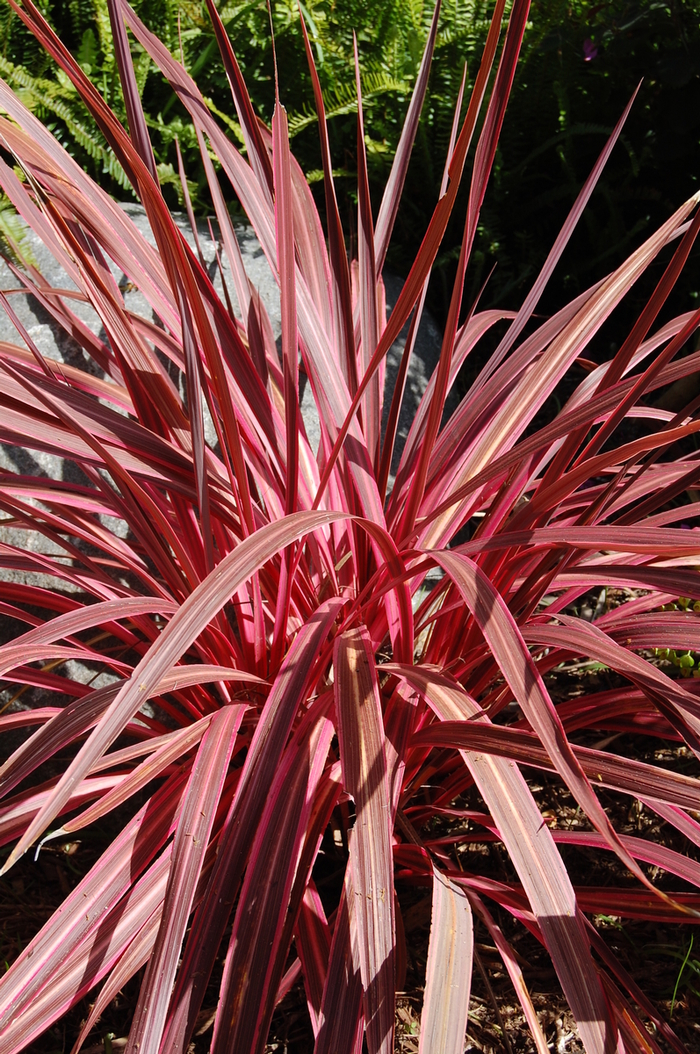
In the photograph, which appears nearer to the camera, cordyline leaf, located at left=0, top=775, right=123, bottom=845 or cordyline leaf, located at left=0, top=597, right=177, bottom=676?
cordyline leaf, located at left=0, top=597, right=177, bottom=676

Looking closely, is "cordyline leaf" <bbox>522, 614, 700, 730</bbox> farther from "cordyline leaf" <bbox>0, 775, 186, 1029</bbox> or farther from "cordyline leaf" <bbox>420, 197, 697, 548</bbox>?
"cordyline leaf" <bbox>0, 775, 186, 1029</bbox>

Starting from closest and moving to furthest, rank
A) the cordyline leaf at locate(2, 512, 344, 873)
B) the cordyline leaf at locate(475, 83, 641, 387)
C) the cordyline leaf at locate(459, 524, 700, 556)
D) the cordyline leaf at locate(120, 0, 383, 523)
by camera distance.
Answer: the cordyline leaf at locate(2, 512, 344, 873), the cordyline leaf at locate(459, 524, 700, 556), the cordyline leaf at locate(120, 0, 383, 523), the cordyline leaf at locate(475, 83, 641, 387)

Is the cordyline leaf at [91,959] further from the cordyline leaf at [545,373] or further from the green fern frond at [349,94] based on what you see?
the green fern frond at [349,94]

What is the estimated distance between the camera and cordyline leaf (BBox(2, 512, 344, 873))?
0.52 metres

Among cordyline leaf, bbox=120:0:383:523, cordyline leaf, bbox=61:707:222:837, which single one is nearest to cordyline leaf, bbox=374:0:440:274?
cordyline leaf, bbox=120:0:383:523

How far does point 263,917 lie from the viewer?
643mm

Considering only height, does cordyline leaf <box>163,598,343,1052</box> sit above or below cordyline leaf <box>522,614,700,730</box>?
below

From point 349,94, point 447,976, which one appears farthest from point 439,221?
point 349,94

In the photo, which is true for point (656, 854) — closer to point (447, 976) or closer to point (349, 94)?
point (447, 976)

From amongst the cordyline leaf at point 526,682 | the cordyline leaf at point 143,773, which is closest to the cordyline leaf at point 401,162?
the cordyline leaf at point 526,682

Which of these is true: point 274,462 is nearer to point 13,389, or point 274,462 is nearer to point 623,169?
point 13,389

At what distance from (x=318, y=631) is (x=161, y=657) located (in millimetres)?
276

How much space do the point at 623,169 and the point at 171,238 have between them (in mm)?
1423

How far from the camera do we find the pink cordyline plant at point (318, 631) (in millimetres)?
624
